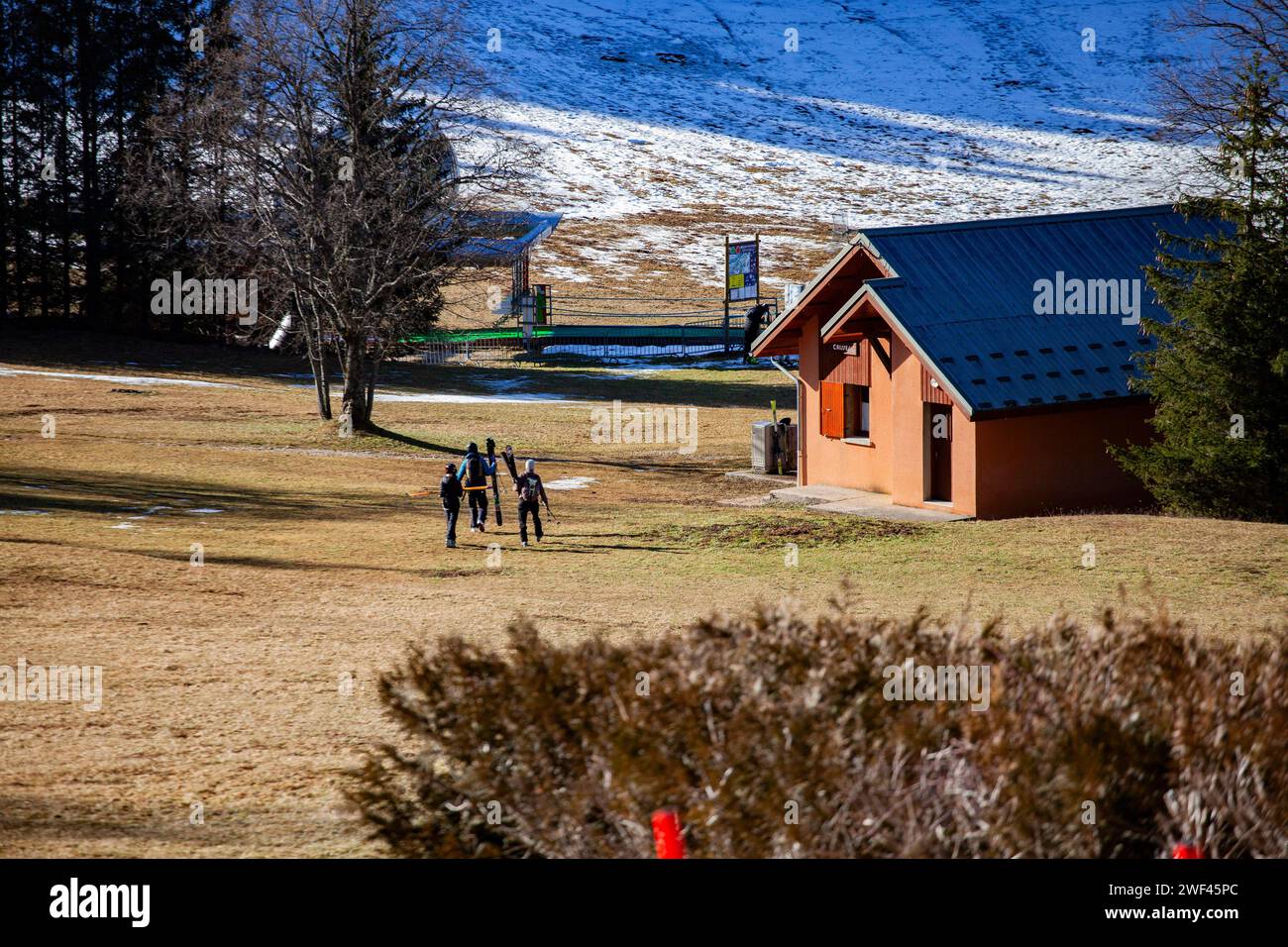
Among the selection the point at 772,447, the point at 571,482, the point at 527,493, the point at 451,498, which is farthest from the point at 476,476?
the point at 772,447

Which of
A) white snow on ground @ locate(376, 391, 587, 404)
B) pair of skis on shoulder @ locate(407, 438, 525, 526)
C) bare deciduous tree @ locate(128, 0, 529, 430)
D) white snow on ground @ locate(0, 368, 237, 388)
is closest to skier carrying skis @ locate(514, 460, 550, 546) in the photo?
pair of skis on shoulder @ locate(407, 438, 525, 526)

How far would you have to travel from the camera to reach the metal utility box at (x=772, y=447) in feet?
106

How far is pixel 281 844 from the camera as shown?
28.2 feet

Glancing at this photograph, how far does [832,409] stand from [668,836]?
79.2 ft

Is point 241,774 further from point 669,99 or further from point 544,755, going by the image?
point 669,99

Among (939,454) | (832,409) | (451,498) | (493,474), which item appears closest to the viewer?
(451,498)

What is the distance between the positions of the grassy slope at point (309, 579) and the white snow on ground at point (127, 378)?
7.77 meters

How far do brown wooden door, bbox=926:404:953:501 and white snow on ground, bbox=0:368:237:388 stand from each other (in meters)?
28.5

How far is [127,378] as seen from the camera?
46219 mm

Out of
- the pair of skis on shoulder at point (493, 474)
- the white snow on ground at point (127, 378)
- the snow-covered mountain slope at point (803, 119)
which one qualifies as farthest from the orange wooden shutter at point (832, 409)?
the snow-covered mountain slope at point (803, 119)

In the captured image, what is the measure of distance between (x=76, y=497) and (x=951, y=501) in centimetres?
1647

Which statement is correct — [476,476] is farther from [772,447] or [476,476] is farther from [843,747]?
[843,747]

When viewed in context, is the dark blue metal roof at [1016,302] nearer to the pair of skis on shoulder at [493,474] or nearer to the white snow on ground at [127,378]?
the pair of skis on shoulder at [493,474]

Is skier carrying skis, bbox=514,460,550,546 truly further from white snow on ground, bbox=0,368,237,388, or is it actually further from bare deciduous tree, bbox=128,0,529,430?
white snow on ground, bbox=0,368,237,388
